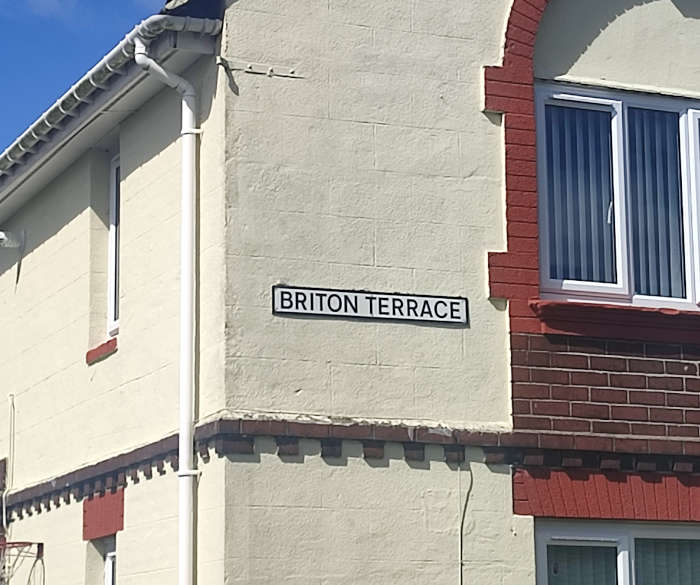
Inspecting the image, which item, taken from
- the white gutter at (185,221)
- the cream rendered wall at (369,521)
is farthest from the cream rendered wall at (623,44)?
→ the cream rendered wall at (369,521)

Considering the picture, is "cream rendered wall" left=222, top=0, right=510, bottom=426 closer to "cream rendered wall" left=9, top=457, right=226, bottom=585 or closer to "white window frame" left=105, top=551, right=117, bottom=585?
"cream rendered wall" left=9, top=457, right=226, bottom=585

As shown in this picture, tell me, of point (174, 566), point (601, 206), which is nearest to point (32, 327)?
point (174, 566)

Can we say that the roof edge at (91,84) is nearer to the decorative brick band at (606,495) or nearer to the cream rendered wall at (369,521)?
the cream rendered wall at (369,521)

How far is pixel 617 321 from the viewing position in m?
12.3

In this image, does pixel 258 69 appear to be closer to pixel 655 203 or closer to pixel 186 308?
pixel 186 308

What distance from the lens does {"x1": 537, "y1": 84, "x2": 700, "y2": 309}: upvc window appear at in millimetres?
12602

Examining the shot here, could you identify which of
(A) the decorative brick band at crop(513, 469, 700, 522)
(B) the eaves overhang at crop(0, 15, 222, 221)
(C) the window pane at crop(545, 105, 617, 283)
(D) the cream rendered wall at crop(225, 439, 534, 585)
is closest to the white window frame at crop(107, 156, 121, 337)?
(B) the eaves overhang at crop(0, 15, 222, 221)

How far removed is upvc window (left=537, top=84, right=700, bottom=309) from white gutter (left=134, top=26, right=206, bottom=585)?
257 centimetres

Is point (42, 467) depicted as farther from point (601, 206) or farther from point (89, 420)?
point (601, 206)

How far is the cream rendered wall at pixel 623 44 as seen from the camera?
12.8 meters

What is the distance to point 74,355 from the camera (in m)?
14.4

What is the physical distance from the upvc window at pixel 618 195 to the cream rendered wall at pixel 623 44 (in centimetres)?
12

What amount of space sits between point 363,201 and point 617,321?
206cm

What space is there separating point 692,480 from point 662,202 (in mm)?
2173
